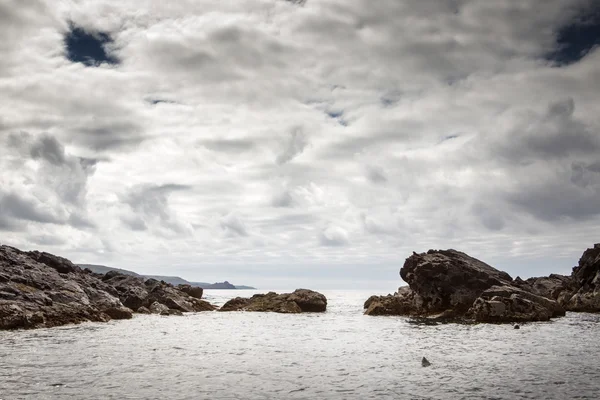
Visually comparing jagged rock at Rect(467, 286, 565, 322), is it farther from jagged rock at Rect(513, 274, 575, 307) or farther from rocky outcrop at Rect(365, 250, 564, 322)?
jagged rock at Rect(513, 274, 575, 307)

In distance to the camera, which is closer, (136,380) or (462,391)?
(462,391)

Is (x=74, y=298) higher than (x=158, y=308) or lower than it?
higher

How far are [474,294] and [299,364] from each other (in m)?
45.0

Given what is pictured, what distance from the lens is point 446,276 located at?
216ft

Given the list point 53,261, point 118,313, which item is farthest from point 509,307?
point 53,261

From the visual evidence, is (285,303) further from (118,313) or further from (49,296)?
(49,296)

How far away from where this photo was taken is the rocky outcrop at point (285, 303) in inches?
3241

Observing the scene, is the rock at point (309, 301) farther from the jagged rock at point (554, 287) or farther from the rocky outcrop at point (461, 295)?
the jagged rock at point (554, 287)

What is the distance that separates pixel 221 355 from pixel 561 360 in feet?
75.4

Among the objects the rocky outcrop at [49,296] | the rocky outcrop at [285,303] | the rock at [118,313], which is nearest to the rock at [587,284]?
the rocky outcrop at [285,303]

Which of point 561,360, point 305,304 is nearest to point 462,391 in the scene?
point 561,360

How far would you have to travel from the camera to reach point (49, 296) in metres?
49.9

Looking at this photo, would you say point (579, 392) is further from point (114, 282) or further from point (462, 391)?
point (114, 282)

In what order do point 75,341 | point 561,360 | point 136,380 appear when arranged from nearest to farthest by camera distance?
point 136,380 → point 561,360 → point 75,341
